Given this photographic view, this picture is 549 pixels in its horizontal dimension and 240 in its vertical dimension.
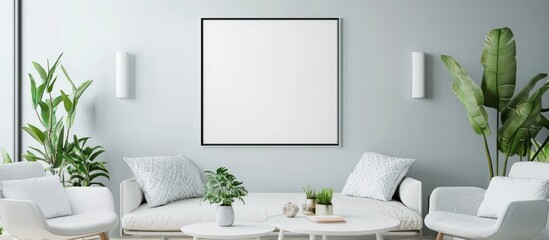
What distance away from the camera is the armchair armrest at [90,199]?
4465 millimetres

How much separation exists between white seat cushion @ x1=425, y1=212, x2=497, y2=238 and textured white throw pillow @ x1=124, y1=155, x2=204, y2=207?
186cm

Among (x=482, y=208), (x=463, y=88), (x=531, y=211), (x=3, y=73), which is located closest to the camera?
(x=531, y=211)

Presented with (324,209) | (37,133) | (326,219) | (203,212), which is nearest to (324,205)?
(324,209)

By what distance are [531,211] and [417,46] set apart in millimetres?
2042

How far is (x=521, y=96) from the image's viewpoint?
5.15 meters

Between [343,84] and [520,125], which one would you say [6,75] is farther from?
[520,125]

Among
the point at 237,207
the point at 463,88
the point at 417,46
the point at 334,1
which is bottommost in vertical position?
the point at 237,207

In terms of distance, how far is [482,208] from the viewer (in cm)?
437

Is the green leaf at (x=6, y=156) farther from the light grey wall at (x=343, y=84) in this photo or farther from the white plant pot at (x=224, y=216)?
the white plant pot at (x=224, y=216)

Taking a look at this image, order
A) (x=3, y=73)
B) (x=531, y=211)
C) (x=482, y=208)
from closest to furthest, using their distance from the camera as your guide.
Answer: (x=531, y=211), (x=482, y=208), (x=3, y=73)

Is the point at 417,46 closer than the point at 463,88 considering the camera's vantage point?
No

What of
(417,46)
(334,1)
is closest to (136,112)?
(334,1)

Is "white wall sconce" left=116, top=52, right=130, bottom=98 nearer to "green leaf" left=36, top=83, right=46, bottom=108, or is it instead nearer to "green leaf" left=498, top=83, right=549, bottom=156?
"green leaf" left=36, top=83, right=46, bottom=108

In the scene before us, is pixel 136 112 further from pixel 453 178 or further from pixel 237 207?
pixel 453 178
